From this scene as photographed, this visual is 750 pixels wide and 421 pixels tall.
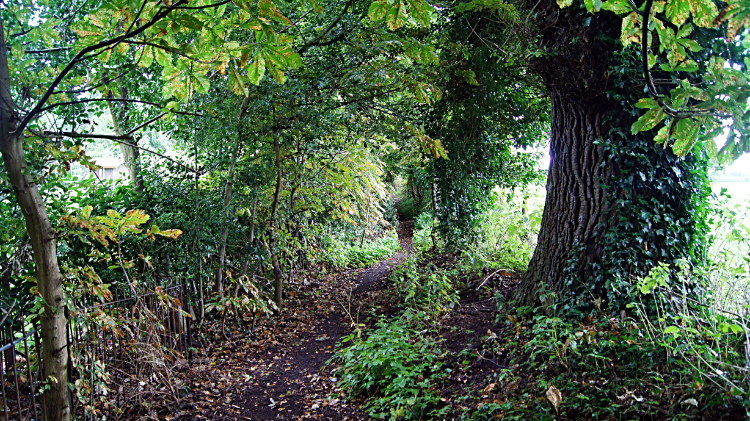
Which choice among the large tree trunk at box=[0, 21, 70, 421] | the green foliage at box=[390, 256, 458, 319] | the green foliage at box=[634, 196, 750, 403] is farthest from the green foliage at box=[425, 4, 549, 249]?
the large tree trunk at box=[0, 21, 70, 421]

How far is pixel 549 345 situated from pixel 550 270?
1.15 m

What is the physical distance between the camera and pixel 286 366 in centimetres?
560

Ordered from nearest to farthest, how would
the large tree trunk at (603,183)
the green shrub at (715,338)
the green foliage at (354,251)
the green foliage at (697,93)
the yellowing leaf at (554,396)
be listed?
1. the green foliage at (697,93)
2. the green shrub at (715,338)
3. the yellowing leaf at (554,396)
4. the large tree trunk at (603,183)
5. the green foliage at (354,251)

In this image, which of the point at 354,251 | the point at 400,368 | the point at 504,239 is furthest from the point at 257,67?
the point at 354,251

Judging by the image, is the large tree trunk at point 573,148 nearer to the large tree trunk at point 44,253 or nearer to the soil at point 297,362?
the soil at point 297,362

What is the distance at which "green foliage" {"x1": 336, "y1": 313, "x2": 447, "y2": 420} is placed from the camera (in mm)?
3761

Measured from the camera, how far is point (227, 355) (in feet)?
19.4

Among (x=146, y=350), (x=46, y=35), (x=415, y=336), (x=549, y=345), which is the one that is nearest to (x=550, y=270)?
(x=549, y=345)

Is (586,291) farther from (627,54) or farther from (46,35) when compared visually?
(46,35)

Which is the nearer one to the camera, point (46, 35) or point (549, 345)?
point (46, 35)

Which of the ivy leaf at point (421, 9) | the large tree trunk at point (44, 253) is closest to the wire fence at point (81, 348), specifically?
the large tree trunk at point (44, 253)

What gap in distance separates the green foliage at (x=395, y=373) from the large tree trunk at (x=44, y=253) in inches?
92.7

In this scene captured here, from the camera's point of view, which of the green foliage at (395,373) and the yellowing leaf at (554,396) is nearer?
the yellowing leaf at (554,396)

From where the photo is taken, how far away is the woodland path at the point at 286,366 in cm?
440
